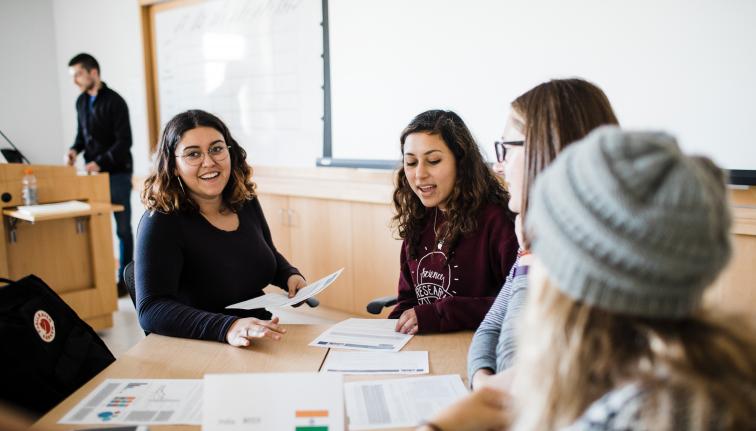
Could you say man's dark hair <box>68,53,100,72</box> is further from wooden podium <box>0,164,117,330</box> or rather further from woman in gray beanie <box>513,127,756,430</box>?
woman in gray beanie <box>513,127,756,430</box>

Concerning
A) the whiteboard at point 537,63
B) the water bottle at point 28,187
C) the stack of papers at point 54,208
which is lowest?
the stack of papers at point 54,208

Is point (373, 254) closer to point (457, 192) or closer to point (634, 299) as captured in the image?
point (457, 192)

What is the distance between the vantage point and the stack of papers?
3.04 meters

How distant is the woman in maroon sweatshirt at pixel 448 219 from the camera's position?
1.79 metres

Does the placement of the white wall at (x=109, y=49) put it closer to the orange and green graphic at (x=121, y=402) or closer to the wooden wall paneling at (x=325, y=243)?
A: the wooden wall paneling at (x=325, y=243)

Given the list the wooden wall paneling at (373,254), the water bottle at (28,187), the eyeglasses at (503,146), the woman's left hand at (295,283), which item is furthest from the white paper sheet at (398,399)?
the water bottle at (28,187)

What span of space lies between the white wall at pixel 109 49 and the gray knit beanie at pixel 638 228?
478 cm

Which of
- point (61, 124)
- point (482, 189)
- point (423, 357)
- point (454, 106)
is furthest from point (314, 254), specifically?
point (61, 124)

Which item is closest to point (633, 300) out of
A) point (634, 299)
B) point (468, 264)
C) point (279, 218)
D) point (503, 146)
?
point (634, 299)

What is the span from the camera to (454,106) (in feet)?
9.84

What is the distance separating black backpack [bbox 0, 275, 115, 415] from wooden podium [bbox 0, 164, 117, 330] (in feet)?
6.25

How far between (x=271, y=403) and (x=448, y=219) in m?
1.03

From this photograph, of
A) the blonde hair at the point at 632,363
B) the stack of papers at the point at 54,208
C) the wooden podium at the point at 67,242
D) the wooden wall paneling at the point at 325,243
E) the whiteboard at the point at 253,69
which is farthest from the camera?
the whiteboard at the point at 253,69

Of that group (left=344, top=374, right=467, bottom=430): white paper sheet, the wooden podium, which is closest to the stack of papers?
the wooden podium
